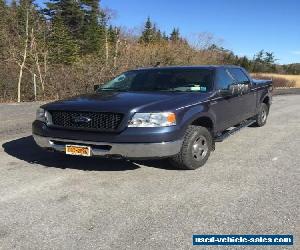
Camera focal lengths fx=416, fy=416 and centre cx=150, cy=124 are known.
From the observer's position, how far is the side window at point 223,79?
6748mm

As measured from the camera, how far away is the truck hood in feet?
17.3

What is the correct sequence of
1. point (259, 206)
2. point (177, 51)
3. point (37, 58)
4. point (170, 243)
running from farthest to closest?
point (177, 51) < point (37, 58) < point (259, 206) < point (170, 243)

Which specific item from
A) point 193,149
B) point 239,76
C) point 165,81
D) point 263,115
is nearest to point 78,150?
point 193,149

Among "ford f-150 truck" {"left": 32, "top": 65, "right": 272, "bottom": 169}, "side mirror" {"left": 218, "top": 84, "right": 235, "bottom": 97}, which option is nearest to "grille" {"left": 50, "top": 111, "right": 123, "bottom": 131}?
"ford f-150 truck" {"left": 32, "top": 65, "right": 272, "bottom": 169}

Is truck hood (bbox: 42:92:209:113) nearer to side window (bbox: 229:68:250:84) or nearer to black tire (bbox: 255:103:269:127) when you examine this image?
side window (bbox: 229:68:250:84)

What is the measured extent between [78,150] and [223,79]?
116 inches

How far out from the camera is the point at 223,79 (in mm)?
7012

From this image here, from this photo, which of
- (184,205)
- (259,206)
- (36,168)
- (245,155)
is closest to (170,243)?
(184,205)

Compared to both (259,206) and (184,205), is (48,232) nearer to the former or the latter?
(184,205)

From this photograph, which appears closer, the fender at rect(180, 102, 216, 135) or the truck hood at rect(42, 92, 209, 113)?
the truck hood at rect(42, 92, 209, 113)

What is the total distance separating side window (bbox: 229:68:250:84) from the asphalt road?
1.46 metres

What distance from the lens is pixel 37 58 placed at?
1736 cm

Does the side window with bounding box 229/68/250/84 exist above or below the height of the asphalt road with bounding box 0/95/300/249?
above

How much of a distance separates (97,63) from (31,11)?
3710 millimetres
